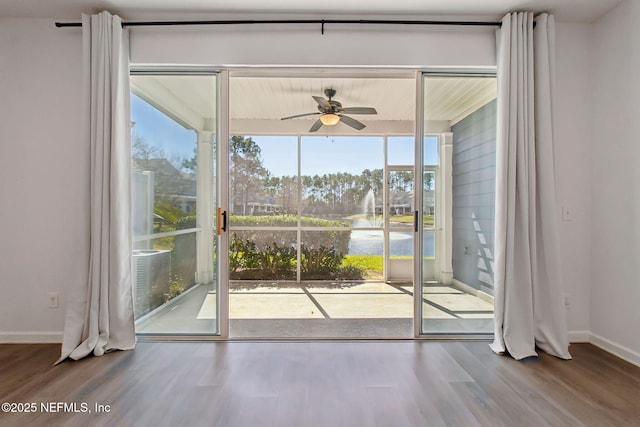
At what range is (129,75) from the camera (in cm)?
267

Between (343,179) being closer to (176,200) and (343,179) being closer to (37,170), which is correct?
(176,200)

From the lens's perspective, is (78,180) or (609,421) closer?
(609,421)

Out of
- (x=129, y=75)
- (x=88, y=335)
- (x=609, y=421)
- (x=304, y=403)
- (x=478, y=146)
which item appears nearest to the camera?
(x=609, y=421)

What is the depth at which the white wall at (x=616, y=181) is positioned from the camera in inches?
95.4

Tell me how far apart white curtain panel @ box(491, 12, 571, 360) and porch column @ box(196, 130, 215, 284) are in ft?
7.65

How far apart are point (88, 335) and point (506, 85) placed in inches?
147

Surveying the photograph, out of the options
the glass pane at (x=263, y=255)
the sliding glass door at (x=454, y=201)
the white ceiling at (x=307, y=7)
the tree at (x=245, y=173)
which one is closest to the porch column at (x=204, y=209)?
the white ceiling at (x=307, y=7)

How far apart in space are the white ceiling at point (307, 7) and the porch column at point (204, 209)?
96 cm

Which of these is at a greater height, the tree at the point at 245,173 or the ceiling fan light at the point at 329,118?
the ceiling fan light at the point at 329,118

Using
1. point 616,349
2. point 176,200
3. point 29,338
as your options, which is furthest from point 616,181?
point 29,338

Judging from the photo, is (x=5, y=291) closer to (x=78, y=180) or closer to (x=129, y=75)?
(x=78, y=180)

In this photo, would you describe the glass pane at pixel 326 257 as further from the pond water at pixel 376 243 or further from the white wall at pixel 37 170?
the white wall at pixel 37 170

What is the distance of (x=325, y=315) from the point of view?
146 inches

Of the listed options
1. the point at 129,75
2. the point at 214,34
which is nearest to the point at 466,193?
the point at 214,34
